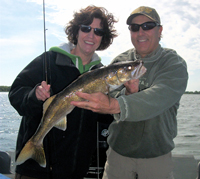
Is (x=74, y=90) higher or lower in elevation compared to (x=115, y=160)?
higher

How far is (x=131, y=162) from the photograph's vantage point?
10.3 ft

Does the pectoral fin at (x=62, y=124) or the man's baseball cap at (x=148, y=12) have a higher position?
the man's baseball cap at (x=148, y=12)

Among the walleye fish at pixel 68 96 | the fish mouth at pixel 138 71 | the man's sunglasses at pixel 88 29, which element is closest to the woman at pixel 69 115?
the man's sunglasses at pixel 88 29

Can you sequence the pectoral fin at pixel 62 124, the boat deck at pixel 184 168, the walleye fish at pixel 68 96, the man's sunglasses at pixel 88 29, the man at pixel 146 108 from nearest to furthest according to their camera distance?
the man at pixel 146 108 → the walleye fish at pixel 68 96 → the pectoral fin at pixel 62 124 → the man's sunglasses at pixel 88 29 → the boat deck at pixel 184 168

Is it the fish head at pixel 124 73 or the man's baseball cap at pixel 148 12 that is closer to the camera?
the fish head at pixel 124 73

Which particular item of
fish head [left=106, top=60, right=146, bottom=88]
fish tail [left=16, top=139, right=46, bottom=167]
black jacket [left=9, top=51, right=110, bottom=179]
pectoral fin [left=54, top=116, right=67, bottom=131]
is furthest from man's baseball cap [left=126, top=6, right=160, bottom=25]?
fish tail [left=16, top=139, right=46, bottom=167]

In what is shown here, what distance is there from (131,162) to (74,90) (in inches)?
58.5

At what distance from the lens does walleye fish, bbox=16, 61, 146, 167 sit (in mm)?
2826

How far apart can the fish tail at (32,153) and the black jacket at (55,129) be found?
0.20 m

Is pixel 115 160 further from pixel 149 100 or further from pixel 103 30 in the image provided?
pixel 103 30

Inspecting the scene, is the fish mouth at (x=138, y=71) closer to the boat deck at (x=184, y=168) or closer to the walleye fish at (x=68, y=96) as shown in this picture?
the walleye fish at (x=68, y=96)

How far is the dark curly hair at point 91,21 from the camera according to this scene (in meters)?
3.81

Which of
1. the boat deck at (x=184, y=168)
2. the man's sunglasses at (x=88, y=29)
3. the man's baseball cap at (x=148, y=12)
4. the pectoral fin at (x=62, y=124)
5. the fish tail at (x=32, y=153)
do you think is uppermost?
the man's baseball cap at (x=148, y=12)

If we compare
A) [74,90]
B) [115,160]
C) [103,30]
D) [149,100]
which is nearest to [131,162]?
[115,160]
